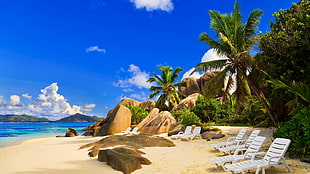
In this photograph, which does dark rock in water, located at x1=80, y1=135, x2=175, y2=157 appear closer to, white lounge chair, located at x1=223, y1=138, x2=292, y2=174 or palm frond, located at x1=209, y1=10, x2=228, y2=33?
white lounge chair, located at x1=223, y1=138, x2=292, y2=174

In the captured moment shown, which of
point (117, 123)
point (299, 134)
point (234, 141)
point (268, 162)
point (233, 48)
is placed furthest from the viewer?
point (117, 123)

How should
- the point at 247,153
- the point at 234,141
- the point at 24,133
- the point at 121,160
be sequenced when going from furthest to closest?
the point at 24,133, the point at 234,141, the point at 121,160, the point at 247,153

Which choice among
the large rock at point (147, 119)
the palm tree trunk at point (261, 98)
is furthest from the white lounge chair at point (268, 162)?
the large rock at point (147, 119)

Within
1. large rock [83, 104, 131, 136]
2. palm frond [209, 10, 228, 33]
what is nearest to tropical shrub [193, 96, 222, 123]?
large rock [83, 104, 131, 136]

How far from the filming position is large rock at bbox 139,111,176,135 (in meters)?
17.8

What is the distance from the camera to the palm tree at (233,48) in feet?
46.6

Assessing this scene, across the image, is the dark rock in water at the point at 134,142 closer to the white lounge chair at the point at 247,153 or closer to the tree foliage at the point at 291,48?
the white lounge chair at the point at 247,153

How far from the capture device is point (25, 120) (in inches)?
4545

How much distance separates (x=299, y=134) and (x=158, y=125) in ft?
39.2

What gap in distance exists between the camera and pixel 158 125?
1805 centimetres

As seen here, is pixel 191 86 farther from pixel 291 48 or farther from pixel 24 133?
pixel 291 48

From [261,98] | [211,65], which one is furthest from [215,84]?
[261,98]

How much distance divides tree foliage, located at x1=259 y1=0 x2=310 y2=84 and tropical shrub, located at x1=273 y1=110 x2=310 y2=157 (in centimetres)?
324

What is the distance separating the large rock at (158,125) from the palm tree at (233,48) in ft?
15.0
